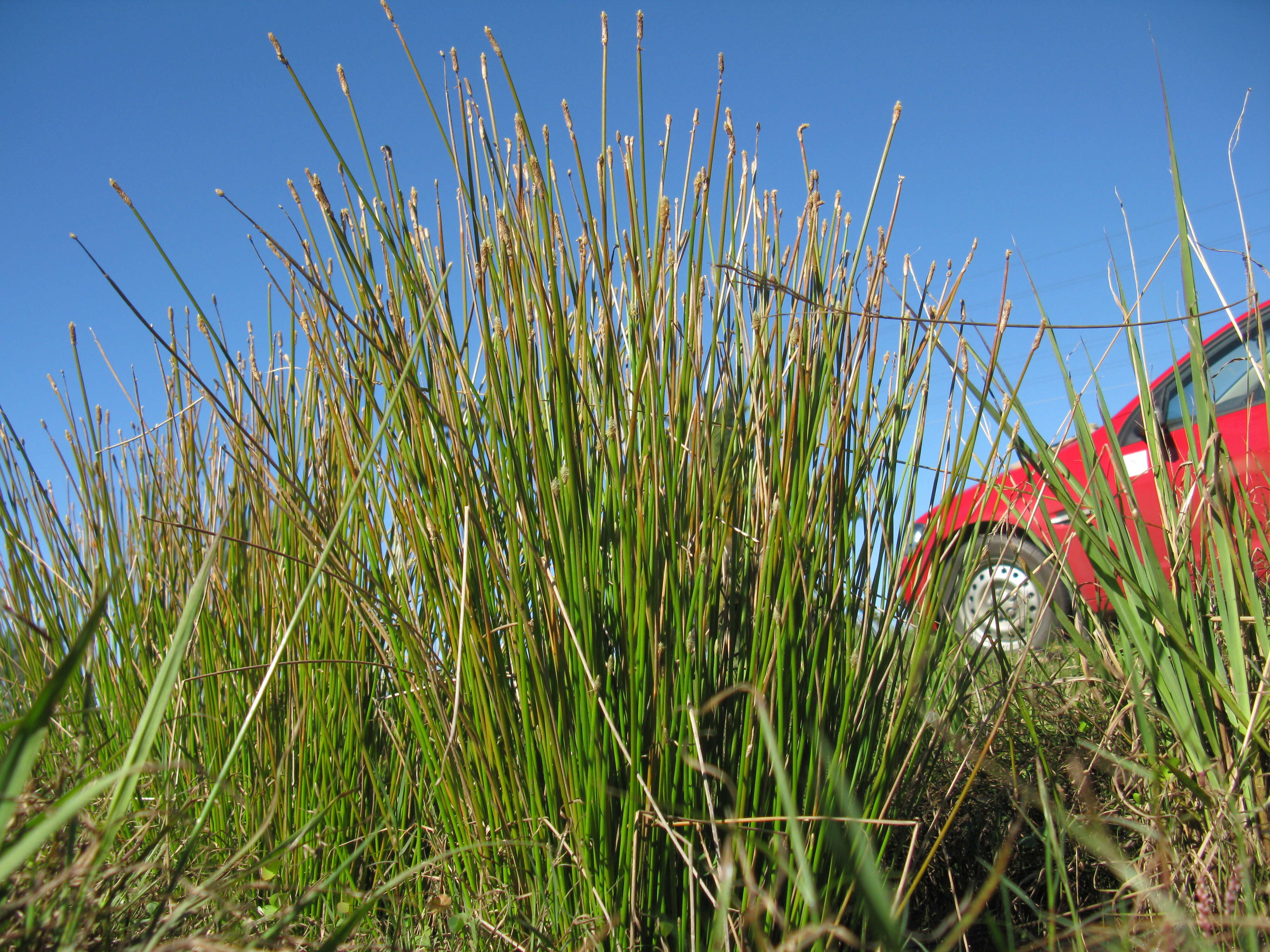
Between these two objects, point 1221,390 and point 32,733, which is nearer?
point 32,733

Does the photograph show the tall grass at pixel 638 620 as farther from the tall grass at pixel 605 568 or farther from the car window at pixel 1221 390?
the car window at pixel 1221 390

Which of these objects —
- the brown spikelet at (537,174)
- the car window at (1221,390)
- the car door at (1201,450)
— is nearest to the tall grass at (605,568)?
the brown spikelet at (537,174)

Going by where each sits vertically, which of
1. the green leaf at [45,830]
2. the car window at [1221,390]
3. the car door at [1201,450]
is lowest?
the green leaf at [45,830]

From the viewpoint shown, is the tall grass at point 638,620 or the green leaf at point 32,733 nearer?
the green leaf at point 32,733

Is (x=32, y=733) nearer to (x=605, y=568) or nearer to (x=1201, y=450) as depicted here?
(x=605, y=568)

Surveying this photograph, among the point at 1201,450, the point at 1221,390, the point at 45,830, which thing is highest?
the point at 1221,390

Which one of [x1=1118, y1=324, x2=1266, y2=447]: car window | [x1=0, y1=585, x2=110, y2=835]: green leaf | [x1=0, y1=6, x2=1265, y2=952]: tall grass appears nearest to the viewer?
[x1=0, y1=585, x2=110, y2=835]: green leaf

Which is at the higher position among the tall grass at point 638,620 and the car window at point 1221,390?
the car window at point 1221,390

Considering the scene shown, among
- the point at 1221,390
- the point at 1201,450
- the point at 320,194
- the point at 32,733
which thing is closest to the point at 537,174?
the point at 320,194

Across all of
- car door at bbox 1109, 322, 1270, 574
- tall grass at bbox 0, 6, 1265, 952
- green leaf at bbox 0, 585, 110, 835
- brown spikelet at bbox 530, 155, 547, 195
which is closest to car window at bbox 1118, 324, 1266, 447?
car door at bbox 1109, 322, 1270, 574

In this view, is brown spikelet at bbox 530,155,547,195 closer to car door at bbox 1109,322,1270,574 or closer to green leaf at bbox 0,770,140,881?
green leaf at bbox 0,770,140,881

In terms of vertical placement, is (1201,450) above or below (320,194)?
below

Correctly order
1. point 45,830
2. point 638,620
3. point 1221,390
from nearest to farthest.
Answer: point 45,830
point 638,620
point 1221,390

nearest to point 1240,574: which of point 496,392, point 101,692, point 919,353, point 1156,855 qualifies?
point 1156,855
